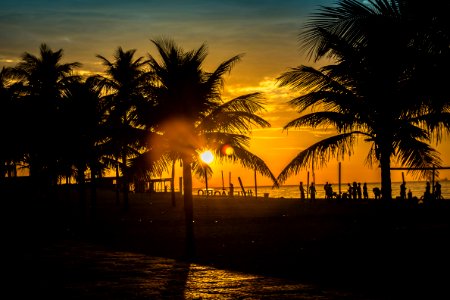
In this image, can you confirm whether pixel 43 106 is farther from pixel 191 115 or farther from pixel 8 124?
pixel 191 115

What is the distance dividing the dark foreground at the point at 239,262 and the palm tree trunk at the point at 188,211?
0.36 m

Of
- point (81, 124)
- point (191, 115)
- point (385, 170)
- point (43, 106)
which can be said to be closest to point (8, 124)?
point (43, 106)

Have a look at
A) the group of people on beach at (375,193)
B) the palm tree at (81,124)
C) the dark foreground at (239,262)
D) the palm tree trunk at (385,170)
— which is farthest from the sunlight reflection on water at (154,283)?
the group of people on beach at (375,193)

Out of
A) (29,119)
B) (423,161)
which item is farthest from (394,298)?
(29,119)

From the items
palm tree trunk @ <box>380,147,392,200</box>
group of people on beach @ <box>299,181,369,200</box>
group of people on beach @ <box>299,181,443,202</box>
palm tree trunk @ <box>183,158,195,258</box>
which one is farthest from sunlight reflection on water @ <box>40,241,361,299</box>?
group of people on beach @ <box>299,181,369,200</box>

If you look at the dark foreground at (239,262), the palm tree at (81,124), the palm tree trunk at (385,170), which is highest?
the palm tree at (81,124)

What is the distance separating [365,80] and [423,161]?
2.77 metres

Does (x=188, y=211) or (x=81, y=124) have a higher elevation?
(x=81, y=124)

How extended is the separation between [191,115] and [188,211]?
2.75m

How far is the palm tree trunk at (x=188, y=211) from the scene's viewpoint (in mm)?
14945

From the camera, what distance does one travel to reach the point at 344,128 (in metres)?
16.4

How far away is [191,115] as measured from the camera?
49.9ft

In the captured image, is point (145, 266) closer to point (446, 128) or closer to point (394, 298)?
point (394, 298)

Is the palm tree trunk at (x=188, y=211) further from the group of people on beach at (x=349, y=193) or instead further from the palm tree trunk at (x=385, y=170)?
the group of people on beach at (x=349, y=193)
